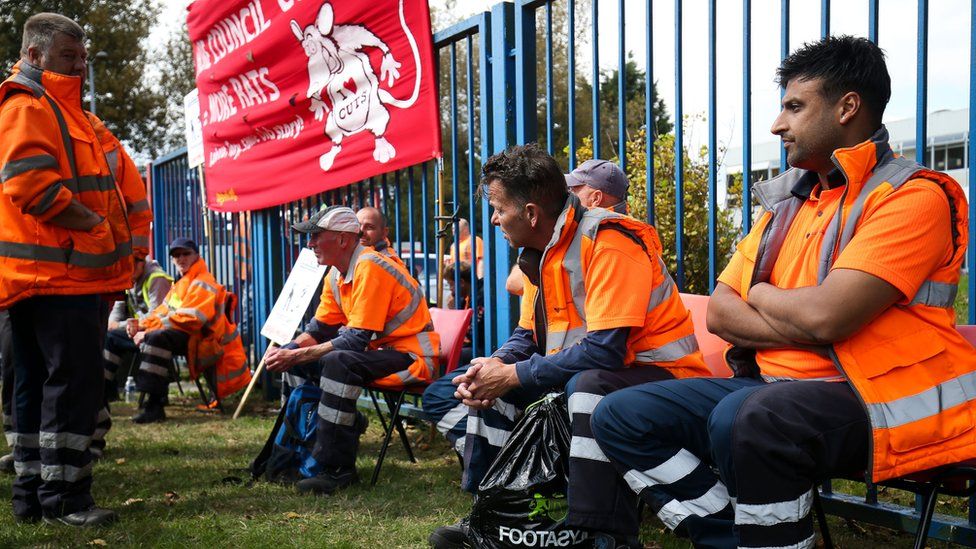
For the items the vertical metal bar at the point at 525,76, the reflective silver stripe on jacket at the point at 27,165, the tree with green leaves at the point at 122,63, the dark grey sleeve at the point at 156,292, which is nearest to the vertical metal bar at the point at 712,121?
the vertical metal bar at the point at 525,76

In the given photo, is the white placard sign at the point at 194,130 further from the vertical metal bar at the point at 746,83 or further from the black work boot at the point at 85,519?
the vertical metal bar at the point at 746,83

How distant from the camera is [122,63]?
25.7m

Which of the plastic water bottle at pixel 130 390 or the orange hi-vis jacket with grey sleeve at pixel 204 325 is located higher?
the orange hi-vis jacket with grey sleeve at pixel 204 325

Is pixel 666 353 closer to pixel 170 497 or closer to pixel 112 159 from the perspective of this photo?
pixel 170 497

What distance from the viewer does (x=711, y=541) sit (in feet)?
8.80

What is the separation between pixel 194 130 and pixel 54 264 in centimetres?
573

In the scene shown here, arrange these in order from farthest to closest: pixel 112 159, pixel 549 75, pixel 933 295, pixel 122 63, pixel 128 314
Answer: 1. pixel 122 63
2. pixel 128 314
3. pixel 549 75
4. pixel 112 159
5. pixel 933 295

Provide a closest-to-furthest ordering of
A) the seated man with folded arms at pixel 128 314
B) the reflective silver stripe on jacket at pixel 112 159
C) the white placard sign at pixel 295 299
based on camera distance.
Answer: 1. the reflective silver stripe on jacket at pixel 112 159
2. the white placard sign at pixel 295 299
3. the seated man with folded arms at pixel 128 314

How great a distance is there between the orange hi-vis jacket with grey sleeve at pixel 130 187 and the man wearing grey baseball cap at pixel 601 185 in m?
2.09

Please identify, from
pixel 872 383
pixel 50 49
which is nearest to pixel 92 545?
pixel 50 49

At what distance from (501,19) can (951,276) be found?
10.3ft

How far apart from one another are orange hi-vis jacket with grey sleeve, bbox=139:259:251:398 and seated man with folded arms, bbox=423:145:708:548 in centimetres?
436

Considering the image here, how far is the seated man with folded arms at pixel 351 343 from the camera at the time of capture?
4.61 m

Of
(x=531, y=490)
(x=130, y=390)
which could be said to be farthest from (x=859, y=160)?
(x=130, y=390)
